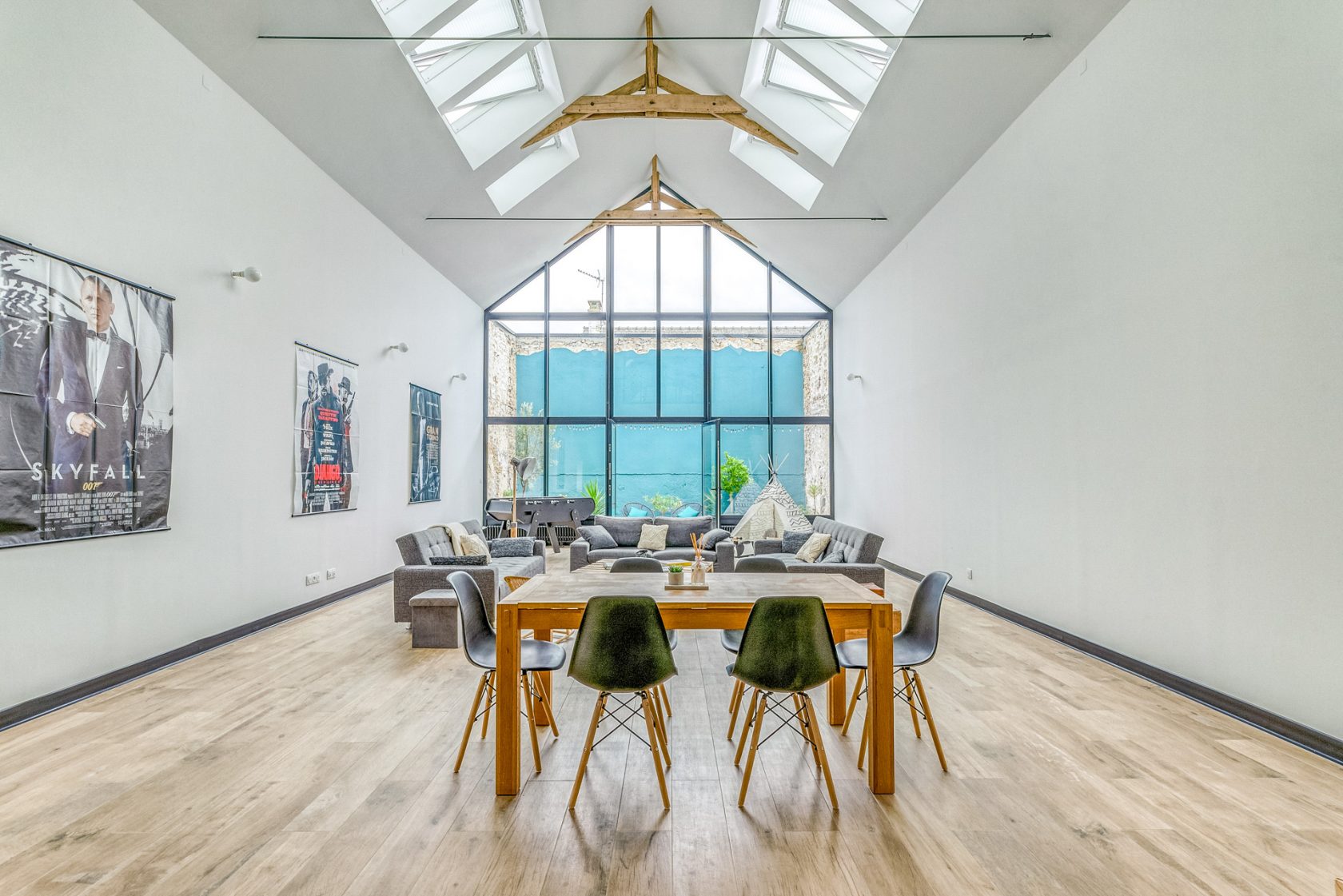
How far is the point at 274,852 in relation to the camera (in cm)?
215

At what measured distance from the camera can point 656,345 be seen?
37.0 ft

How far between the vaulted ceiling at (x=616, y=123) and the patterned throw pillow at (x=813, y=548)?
13.1ft

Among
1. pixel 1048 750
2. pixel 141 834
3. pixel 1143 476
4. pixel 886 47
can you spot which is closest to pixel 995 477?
pixel 1143 476

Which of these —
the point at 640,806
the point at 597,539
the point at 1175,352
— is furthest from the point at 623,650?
the point at 597,539

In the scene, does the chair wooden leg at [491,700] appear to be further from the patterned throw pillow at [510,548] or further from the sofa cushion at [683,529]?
the sofa cushion at [683,529]

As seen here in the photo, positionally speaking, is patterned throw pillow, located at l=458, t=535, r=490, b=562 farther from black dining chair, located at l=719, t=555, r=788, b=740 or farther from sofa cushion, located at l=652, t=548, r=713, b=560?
black dining chair, located at l=719, t=555, r=788, b=740

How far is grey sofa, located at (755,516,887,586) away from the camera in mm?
5430

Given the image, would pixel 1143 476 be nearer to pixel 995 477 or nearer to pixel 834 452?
pixel 995 477

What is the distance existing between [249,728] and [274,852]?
1282 mm

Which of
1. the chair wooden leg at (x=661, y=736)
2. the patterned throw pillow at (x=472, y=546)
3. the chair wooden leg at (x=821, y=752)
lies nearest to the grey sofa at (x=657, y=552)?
the patterned throw pillow at (x=472, y=546)

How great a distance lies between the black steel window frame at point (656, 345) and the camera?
36.4 ft

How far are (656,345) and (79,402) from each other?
8.46 m

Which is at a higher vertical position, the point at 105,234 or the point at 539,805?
the point at 105,234

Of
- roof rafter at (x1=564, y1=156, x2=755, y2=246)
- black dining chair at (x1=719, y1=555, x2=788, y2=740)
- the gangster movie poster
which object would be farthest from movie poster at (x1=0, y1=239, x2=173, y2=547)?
roof rafter at (x1=564, y1=156, x2=755, y2=246)
